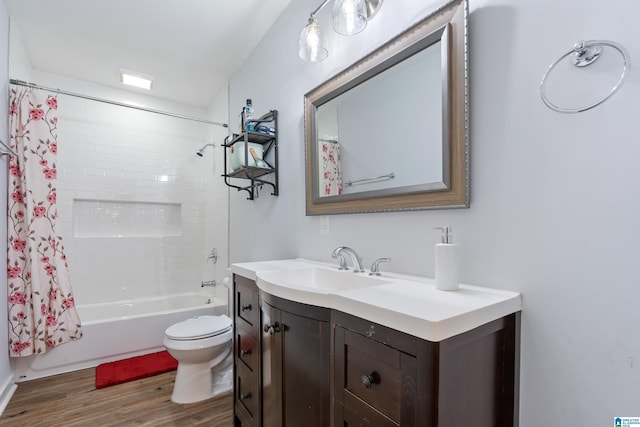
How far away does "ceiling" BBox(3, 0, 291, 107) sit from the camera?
6.50 ft

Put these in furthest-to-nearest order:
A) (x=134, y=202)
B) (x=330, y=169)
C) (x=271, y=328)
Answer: (x=134, y=202), (x=330, y=169), (x=271, y=328)

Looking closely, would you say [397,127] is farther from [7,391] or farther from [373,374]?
[7,391]

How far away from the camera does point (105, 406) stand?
1.91m

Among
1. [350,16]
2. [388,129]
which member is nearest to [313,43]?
[350,16]

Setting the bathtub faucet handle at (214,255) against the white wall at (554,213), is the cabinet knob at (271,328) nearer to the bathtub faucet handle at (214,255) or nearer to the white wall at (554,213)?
the white wall at (554,213)

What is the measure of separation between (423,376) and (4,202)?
2.81 metres

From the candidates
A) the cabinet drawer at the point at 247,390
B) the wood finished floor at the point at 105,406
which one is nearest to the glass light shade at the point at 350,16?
the cabinet drawer at the point at 247,390

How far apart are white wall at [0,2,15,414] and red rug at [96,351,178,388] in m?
0.50

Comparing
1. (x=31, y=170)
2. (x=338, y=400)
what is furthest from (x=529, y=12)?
(x=31, y=170)

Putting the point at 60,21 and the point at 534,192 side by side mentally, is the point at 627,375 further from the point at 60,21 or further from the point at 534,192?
the point at 60,21

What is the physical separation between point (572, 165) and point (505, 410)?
2.32ft

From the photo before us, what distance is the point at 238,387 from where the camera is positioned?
162 centimetres

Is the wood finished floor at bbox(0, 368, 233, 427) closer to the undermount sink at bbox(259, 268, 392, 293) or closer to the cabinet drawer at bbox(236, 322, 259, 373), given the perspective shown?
the cabinet drawer at bbox(236, 322, 259, 373)

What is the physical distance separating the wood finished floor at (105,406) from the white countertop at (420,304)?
1.32 metres
